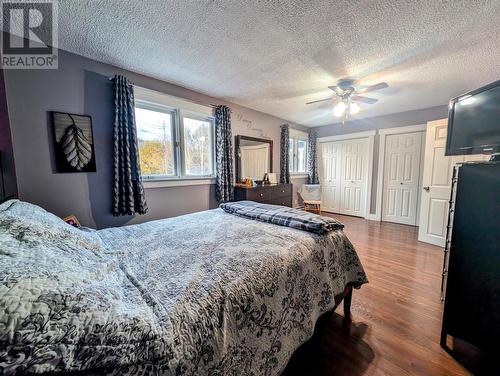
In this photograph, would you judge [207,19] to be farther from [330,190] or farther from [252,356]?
[330,190]

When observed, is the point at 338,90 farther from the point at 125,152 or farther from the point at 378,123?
the point at 125,152

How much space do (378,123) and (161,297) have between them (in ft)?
17.1

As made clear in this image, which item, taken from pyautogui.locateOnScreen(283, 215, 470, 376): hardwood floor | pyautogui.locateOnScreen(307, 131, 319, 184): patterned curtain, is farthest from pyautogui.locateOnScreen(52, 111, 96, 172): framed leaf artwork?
pyautogui.locateOnScreen(307, 131, 319, 184): patterned curtain

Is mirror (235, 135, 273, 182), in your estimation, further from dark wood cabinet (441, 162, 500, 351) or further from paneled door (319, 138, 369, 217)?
dark wood cabinet (441, 162, 500, 351)

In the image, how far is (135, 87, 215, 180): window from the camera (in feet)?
8.62

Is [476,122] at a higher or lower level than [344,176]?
higher

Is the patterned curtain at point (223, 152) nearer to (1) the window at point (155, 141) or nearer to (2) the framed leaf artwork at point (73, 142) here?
(1) the window at point (155, 141)

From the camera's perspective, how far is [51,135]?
1960 mm

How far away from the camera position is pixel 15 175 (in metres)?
1.80

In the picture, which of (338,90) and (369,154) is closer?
(338,90)

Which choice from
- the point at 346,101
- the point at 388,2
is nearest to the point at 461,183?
the point at 388,2

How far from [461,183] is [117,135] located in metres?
3.11

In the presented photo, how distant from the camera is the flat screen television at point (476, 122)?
4.38ft

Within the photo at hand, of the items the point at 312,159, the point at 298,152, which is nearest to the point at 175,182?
the point at 298,152
